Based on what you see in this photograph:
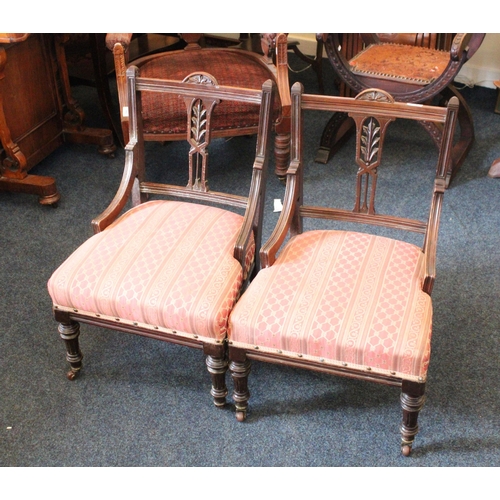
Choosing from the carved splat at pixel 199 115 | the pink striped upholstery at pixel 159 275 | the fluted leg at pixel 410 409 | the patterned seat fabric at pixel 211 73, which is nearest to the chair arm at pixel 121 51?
the patterned seat fabric at pixel 211 73

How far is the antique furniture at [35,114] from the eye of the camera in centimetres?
289

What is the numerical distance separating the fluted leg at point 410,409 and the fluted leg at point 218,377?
481 mm

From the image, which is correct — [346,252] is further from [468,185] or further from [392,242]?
[468,185]

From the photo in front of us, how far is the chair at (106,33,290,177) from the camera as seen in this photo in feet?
8.95

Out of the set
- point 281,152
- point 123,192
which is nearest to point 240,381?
point 123,192

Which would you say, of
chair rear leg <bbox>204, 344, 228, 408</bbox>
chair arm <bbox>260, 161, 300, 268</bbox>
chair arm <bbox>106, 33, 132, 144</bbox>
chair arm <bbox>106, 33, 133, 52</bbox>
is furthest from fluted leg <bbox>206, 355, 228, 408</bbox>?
chair arm <bbox>106, 33, 133, 52</bbox>

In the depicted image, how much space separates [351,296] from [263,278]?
0.80 ft

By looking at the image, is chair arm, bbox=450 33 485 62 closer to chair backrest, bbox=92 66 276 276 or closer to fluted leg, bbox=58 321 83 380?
chair backrest, bbox=92 66 276 276

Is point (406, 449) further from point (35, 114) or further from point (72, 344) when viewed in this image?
point (35, 114)

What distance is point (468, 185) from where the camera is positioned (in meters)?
3.00

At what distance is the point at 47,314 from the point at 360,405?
110cm

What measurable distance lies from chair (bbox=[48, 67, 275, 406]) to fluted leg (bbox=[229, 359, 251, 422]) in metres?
0.04

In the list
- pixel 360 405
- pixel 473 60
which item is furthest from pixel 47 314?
pixel 473 60

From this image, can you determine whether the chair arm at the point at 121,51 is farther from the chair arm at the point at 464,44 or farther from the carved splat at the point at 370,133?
the chair arm at the point at 464,44
